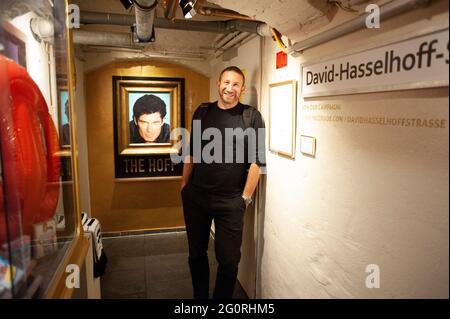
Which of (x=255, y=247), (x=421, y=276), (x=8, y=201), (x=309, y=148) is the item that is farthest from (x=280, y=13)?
(x=255, y=247)

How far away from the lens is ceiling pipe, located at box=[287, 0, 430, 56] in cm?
99

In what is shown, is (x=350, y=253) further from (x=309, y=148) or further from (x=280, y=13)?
Answer: (x=280, y=13)

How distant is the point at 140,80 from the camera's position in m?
3.91

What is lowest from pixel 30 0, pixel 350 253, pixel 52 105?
pixel 350 253

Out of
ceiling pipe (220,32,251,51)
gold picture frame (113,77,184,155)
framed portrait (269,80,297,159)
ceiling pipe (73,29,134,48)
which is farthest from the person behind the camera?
gold picture frame (113,77,184,155)

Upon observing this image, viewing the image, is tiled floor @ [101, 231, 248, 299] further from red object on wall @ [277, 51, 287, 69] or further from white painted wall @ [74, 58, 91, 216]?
red object on wall @ [277, 51, 287, 69]

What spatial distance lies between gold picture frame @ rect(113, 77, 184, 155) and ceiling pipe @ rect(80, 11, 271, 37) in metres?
1.50

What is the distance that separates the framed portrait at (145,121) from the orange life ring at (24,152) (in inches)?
101

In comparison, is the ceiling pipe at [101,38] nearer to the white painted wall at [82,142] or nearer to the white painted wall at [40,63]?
the white painted wall at [82,142]

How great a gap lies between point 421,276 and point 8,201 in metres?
1.31

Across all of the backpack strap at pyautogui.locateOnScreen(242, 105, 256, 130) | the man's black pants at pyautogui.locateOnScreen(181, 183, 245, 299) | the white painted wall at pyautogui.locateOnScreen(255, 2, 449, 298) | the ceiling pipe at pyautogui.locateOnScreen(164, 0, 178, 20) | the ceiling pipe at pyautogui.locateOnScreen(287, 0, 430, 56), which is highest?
the ceiling pipe at pyautogui.locateOnScreen(164, 0, 178, 20)

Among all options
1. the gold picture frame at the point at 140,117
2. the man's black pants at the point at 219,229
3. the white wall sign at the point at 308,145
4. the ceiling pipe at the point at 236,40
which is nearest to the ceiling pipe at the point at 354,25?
the white wall sign at the point at 308,145

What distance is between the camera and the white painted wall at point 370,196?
97 centimetres

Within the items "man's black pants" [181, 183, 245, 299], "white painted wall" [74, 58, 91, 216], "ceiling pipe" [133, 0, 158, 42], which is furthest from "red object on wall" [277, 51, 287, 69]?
"white painted wall" [74, 58, 91, 216]
